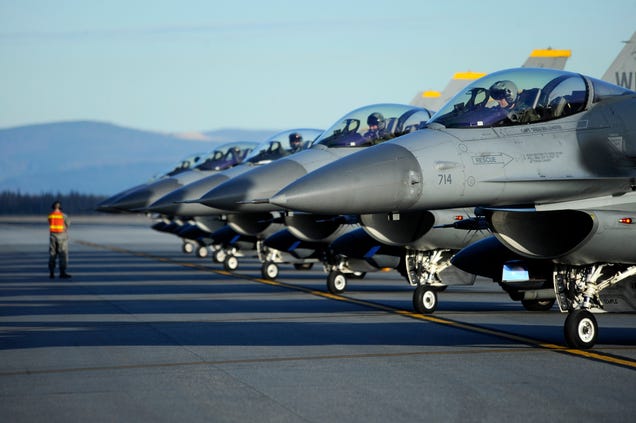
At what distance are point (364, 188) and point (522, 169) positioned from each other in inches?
65.4

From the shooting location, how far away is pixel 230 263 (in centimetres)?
2419

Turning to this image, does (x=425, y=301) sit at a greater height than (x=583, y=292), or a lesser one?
lesser

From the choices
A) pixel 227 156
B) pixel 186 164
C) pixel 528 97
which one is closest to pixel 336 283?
pixel 528 97

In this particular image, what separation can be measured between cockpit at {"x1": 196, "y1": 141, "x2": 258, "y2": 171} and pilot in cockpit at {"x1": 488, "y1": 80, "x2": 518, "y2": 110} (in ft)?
53.8

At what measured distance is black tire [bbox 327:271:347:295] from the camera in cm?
1758

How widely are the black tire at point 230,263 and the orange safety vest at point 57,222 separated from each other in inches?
145

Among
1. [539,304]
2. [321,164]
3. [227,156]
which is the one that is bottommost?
[539,304]

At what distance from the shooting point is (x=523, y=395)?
7867 millimetres

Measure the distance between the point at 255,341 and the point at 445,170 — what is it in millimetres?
2675

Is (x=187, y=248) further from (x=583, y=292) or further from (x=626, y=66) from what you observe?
(x=583, y=292)

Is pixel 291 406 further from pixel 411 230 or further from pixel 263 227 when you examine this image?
pixel 263 227

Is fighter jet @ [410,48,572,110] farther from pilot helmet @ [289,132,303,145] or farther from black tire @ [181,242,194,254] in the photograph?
black tire @ [181,242,194,254]

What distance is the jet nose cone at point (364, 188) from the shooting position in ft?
36.8

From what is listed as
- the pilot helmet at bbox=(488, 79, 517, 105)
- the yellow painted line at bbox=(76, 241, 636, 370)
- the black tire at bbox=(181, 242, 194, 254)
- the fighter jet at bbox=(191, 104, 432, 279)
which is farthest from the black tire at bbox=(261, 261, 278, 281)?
the black tire at bbox=(181, 242, 194, 254)
